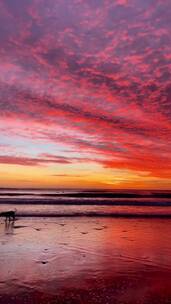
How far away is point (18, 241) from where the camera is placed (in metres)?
15.0

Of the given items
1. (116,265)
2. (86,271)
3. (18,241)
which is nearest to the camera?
(86,271)

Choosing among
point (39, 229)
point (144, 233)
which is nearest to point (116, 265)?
point (144, 233)

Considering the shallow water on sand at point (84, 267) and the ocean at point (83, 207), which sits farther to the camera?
the ocean at point (83, 207)

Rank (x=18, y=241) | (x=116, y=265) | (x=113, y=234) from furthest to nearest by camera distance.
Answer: (x=113, y=234) → (x=18, y=241) → (x=116, y=265)

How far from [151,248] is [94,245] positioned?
2.78 m

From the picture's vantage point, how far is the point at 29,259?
1180 centimetres

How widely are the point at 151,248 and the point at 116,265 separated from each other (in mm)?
3356

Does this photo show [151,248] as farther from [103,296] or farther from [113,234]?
[103,296]

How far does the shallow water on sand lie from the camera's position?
8.27 metres

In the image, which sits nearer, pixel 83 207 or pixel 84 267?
pixel 84 267

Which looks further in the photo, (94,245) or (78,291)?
(94,245)

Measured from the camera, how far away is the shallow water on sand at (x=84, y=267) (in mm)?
8273

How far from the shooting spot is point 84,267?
10.9 meters

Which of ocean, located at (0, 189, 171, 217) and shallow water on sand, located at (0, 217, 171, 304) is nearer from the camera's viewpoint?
shallow water on sand, located at (0, 217, 171, 304)
